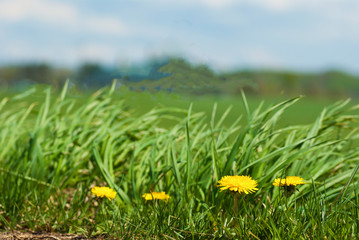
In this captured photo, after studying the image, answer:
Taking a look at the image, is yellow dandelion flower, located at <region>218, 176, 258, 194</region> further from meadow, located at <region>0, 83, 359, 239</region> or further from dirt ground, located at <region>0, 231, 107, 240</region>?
dirt ground, located at <region>0, 231, 107, 240</region>

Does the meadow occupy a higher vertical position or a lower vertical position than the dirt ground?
higher

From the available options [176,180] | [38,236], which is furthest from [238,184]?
[38,236]

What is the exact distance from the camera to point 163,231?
1855 millimetres

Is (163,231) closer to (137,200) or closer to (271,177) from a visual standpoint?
(137,200)

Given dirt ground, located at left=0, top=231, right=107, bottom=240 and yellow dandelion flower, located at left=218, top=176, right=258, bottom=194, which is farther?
dirt ground, located at left=0, top=231, right=107, bottom=240

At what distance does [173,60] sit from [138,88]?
333 millimetres

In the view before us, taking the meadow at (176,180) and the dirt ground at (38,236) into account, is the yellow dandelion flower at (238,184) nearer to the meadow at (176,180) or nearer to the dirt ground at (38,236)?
the meadow at (176,180)

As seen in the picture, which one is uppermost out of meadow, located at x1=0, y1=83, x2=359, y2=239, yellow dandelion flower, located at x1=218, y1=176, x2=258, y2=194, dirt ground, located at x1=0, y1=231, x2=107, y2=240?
yellow dandelion flower, located at x1=218, y1=176, x2=258, y2=194

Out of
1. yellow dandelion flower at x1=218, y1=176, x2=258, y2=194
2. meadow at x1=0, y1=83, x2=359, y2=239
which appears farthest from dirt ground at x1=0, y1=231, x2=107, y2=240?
yellow dandelion flower at x1=218, y1=176, x2=258, y2=194

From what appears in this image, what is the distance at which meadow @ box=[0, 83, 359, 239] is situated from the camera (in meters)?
1.85

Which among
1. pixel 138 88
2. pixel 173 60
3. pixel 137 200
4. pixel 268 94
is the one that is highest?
pixel 173 60

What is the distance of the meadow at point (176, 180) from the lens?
6.08 feet

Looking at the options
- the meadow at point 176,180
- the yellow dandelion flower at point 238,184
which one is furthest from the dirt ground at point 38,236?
the yellow dandelion flower at point 238,184

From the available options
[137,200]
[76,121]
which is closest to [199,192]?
[137,200]
